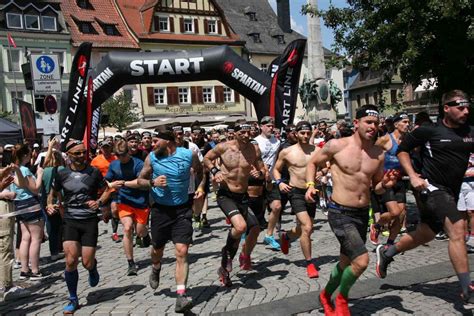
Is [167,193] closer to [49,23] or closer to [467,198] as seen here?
[467,198]

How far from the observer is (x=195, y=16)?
155ft

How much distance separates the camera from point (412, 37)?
8539mm

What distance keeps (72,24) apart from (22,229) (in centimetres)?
3867

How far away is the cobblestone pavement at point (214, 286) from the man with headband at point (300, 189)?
14.0 inches

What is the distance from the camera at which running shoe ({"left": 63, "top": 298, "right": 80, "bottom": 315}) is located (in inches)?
223

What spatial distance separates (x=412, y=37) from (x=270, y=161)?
307cm

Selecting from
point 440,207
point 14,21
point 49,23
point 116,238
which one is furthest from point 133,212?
point 49,23

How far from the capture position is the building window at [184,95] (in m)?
46.2

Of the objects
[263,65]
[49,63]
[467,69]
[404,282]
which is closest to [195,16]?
[263,65]

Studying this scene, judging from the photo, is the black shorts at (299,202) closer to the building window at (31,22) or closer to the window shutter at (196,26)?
the building window at (31,22)

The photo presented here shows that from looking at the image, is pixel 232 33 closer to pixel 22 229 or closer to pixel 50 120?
pixel 50 120

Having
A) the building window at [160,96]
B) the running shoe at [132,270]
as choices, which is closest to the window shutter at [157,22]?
the building window at [160,96]

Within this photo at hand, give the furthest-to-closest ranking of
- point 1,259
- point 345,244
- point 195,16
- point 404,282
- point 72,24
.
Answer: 1. point 195,16
2. point 72,24
3. point 1,259
4. point 404,282
5. point 345,244

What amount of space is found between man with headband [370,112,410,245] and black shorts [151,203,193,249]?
3.02m
